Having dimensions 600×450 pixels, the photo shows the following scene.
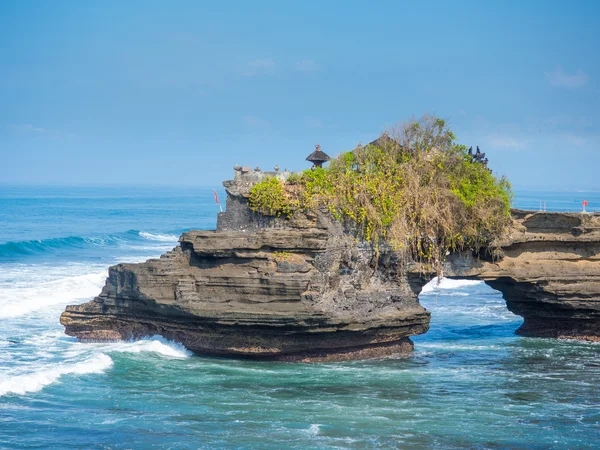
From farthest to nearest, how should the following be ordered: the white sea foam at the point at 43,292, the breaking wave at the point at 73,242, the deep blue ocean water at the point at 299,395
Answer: the breaking wave at the point at 73,242 < the white sea foam at the point at 43,292 < the deep blue ocean water at the point at 299,395

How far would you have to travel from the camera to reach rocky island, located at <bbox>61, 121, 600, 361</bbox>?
22.4 meters

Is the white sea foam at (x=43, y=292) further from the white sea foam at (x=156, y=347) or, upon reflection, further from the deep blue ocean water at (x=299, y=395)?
the white sea foam at (x=156, y=347)

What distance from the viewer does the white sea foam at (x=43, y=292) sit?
3114 centimetres

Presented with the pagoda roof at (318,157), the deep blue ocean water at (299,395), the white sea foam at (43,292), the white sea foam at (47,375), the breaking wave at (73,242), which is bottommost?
the deep blue ocean water at (299,395)

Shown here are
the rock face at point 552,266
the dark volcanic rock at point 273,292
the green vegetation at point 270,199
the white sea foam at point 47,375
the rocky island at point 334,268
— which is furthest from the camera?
the rock face at point 552,266

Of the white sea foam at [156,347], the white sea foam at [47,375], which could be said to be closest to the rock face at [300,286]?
Result: the white sea foam at [156,347]

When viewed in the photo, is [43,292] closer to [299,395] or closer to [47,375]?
[47,375]

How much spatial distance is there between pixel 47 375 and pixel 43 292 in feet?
44.9

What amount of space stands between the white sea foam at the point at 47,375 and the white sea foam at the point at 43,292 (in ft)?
26.8

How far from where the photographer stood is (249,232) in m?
23.7

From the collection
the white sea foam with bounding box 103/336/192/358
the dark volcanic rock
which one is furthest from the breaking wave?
the dark volcanic rock

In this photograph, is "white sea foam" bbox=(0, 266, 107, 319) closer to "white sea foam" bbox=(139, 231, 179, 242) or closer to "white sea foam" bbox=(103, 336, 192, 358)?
"white sea foam" bbox=(103, 336, 192, 358)

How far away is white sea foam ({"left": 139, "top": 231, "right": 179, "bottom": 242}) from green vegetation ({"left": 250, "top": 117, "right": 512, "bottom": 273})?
37.5 metres

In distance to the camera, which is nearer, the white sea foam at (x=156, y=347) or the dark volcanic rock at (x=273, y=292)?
the dark volcanic rock at (x=273, y=292)
